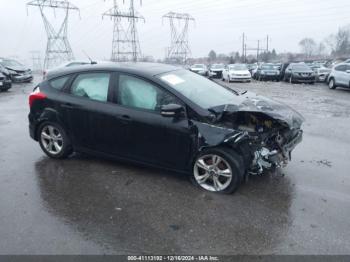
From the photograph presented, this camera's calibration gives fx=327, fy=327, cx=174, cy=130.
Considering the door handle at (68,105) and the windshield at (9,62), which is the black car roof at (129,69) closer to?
the door handle at (68,105)

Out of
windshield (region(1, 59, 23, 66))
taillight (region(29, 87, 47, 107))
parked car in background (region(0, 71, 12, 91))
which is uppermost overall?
windshield (region(1, 59, 23, 66))

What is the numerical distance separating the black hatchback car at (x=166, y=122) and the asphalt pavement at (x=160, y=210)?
0.30 m

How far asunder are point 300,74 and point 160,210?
854 inches

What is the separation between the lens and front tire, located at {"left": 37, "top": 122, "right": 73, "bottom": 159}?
5285mm

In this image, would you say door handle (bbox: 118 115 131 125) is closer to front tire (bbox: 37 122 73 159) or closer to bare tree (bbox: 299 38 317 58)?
front tire (bbox: 37 122 73 159)

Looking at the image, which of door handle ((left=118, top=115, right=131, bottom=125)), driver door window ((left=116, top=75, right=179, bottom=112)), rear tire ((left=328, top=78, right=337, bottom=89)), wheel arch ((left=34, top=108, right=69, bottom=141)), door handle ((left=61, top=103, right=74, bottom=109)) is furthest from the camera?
rear tire ((left=328, top=78, right=337, bottom=89))

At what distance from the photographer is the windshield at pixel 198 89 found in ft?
14.7

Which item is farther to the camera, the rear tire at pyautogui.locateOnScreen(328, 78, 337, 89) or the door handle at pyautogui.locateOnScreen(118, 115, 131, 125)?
the rear tire at pyautogui.locateOnScreen(328, 78, 337, 89)

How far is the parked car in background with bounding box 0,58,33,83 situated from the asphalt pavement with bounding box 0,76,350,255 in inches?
723

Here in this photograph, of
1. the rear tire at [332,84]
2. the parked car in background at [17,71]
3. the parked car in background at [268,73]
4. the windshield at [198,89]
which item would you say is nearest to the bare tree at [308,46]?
the parked car in background at [268,73]

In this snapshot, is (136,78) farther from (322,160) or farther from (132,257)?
(322,160)

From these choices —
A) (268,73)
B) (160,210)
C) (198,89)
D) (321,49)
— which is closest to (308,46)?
(321,49)

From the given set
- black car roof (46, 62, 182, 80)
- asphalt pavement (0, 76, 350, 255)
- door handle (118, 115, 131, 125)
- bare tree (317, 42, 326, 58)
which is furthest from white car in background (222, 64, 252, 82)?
bare tree (317, 42, 326, 58)

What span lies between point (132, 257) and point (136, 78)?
2.51 metres
